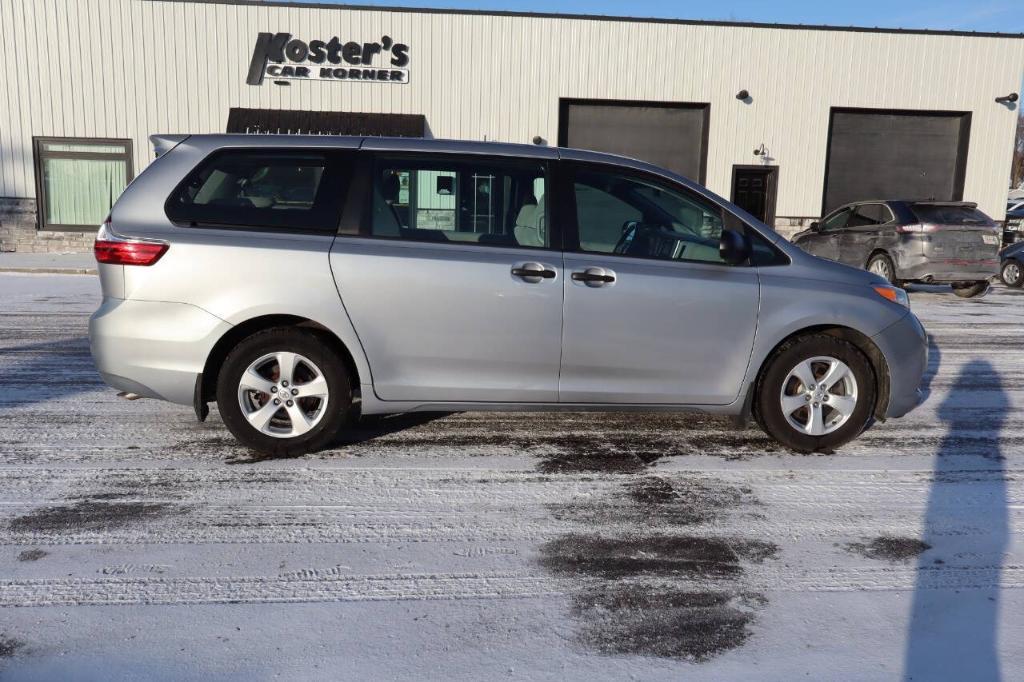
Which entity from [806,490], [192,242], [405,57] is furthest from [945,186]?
[192,242]

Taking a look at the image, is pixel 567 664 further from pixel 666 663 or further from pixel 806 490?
pixel 806 490

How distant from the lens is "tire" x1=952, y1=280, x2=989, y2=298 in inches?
523

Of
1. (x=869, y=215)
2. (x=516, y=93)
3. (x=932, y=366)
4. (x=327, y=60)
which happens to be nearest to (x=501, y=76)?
(x=516, y=93)

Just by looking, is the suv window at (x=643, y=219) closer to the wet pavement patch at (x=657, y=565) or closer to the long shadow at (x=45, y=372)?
the wet pavement patch at (x=657, y=565)

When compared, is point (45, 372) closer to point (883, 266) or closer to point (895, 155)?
point (883, 266)

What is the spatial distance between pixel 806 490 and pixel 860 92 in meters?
20.1

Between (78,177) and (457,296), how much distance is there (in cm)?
1991

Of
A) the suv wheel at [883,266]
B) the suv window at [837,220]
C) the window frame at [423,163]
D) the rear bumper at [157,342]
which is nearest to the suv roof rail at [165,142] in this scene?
the rear bumper at [157,342]

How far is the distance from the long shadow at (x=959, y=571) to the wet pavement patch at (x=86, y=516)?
335cm

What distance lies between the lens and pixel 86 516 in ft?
12.5

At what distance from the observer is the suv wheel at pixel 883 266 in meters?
13.0

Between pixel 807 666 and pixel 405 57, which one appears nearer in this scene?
pixel 807 666

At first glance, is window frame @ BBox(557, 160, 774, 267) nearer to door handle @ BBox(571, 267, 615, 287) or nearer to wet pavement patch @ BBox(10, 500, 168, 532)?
door handle @ BBox(571, 267, 615, 287)

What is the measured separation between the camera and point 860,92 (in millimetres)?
21344
